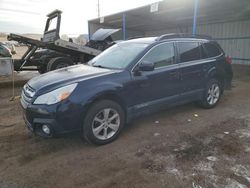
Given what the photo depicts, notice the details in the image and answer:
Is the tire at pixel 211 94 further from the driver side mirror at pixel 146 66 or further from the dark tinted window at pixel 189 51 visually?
the driver side mirror at pixel 146 66

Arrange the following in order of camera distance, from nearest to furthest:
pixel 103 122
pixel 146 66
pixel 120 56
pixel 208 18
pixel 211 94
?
pixel 103 122, pixel 146 66, pixel 120 56, pixel 211 94, pixel 208 18

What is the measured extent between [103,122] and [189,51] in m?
2.57

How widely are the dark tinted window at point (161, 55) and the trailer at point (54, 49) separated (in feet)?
12.3

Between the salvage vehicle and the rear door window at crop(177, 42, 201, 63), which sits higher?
the rear door window at crop(177, 42, 201, 63)

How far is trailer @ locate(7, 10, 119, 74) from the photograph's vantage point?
797 cm

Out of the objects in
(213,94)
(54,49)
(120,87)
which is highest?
(54,49)

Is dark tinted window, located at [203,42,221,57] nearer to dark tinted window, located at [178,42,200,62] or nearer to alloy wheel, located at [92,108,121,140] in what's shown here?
dark tinted window, located at [178,42,200,62]

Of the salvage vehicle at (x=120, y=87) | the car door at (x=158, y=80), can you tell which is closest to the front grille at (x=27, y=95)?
the salvage vehicle at (x=120, y=87)

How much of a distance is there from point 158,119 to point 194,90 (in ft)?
3.47

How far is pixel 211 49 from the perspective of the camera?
514 centimetres

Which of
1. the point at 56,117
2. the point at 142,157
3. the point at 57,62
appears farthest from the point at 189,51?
the point at 57,62

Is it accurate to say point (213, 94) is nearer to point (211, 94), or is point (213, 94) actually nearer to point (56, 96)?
point (211, 94)

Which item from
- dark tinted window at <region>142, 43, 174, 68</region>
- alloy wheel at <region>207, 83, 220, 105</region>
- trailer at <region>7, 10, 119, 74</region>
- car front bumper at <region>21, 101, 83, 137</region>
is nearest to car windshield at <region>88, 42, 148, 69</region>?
dark tinted window at <region>142, 43, 174, 68</region>

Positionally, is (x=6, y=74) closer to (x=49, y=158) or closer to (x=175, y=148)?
(x=49, y=158)
